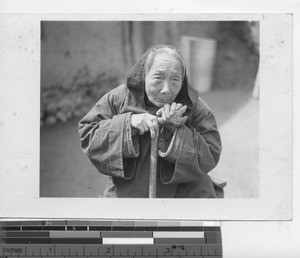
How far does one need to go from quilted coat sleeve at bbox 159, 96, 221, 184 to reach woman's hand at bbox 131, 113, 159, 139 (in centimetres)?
3

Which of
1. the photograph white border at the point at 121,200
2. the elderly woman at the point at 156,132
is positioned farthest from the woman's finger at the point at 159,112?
the photograph white border at the point at 121,200

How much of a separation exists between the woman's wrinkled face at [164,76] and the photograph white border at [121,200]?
7 cm

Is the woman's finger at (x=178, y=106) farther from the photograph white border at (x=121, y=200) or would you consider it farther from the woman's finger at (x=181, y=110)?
the photograph white border at (x=121, y=200)

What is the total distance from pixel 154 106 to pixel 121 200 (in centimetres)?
17

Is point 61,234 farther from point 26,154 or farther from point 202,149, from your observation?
point 202,149

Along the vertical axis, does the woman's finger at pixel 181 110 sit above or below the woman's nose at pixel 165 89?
below

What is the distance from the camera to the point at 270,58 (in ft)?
4.68

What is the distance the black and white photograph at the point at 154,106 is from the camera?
142 cm

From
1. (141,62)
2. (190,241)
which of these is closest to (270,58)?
(141,62)

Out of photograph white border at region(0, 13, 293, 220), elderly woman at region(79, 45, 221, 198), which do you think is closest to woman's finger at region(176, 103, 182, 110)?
elderly woman at region(79, 45, 221, 198)

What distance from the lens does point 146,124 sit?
1417 mm

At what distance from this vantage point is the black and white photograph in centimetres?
142

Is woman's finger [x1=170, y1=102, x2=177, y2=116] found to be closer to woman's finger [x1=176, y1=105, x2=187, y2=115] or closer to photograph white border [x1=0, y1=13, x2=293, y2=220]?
woman's finger [x1=176, y1=105, x2=187, y2=115]

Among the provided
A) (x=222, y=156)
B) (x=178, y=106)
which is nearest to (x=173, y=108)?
(x=178, y=106)
